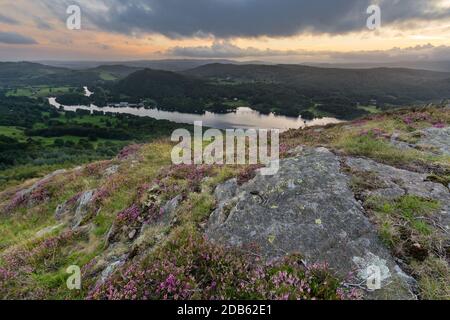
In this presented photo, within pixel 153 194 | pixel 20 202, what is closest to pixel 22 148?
pixel 20 202

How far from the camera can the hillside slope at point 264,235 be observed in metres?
5.11

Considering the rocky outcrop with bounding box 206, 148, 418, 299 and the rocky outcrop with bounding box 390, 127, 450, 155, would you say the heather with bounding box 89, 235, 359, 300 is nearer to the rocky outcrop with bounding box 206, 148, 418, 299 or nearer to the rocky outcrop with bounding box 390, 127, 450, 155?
the rocky outcrop with bounding box 206, 148, 418, 299

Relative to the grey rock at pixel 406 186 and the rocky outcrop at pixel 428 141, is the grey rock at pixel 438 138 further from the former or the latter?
the grey rock at pixel 406 186

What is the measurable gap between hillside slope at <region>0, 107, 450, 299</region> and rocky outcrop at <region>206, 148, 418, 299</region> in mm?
30

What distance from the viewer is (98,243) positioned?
30.2 feet

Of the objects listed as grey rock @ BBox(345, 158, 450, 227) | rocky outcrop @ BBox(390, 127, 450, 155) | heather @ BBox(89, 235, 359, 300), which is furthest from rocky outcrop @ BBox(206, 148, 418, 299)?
rocky outcrop @ BBox(390, 127, 450, 155)

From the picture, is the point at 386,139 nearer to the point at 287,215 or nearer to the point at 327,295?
the point at 287,215

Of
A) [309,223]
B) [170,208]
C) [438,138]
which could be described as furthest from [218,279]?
[438,138]

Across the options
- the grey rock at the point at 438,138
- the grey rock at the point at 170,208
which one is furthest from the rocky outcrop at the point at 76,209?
the grey rock at the point at 438,138

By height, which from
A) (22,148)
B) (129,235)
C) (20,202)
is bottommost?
(22,148)

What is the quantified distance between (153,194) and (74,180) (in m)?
10.6

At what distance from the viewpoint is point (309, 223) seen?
663 cm

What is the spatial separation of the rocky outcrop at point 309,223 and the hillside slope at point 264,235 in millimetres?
30

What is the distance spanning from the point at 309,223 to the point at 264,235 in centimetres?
115
